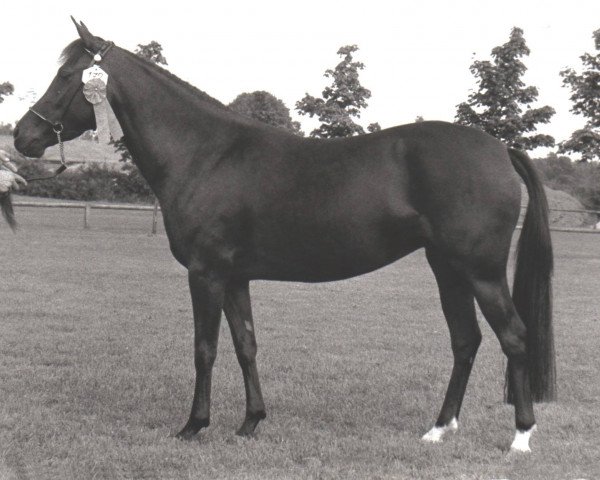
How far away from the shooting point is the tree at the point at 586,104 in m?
20.2

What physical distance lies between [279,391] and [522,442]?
6.88 feet

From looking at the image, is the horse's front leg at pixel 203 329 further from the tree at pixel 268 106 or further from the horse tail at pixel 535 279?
the tree at pixel 268 106

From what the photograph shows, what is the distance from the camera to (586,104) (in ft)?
66.9

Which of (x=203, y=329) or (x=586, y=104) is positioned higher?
(x=586, y=104)

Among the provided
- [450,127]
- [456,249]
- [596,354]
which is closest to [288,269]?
[456,249]

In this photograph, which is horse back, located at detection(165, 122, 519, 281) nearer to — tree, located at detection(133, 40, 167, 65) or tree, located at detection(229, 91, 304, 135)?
tree, located at detection(133, 40, 167, 65)

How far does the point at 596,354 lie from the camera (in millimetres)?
7922

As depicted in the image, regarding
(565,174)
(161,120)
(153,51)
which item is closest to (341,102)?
(153,51)

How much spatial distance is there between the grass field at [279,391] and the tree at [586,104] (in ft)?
29.9

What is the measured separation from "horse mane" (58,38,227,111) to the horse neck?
2cm

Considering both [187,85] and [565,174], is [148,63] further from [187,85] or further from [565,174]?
[565,174]

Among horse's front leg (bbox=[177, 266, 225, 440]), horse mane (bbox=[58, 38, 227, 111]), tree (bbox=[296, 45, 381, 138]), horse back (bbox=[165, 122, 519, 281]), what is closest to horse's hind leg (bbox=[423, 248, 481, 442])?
horse back (bbox=[165, 122, 519, 281])

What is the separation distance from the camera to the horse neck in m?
4.94

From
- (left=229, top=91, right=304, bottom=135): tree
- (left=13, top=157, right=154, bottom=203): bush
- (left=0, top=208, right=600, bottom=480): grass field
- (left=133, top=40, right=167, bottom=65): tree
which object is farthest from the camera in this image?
(left=229, top=91, right=304, bottom=135): tree
